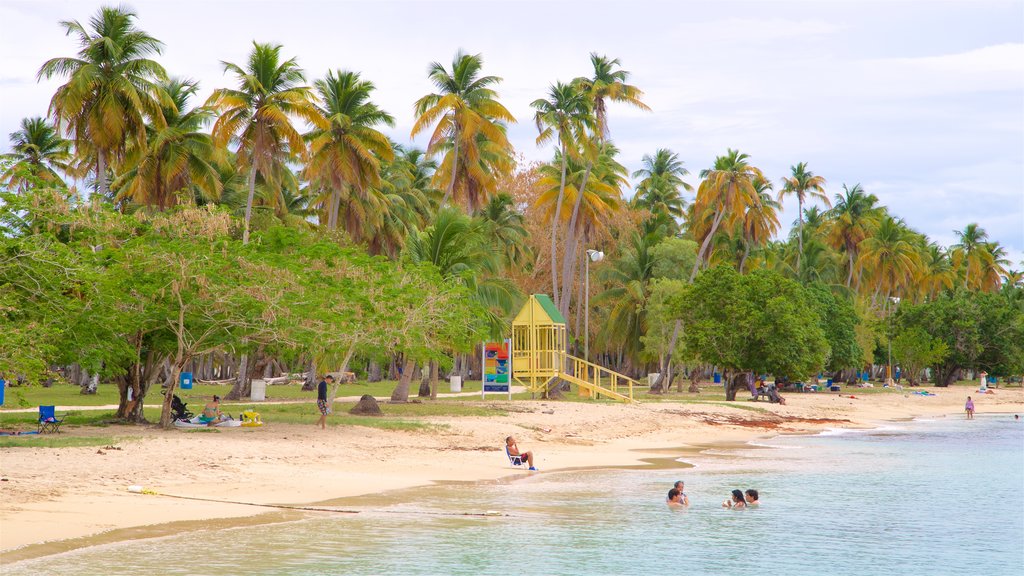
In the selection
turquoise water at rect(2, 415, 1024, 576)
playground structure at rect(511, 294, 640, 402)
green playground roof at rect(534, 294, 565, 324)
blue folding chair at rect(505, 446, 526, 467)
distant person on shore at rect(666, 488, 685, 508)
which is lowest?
turquoise water at rect(2, 415, 1024, 576)

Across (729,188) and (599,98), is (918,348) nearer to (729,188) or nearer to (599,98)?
(729,188)

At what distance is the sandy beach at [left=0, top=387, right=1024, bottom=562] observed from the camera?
14.4 metres

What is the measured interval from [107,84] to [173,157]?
3844mm

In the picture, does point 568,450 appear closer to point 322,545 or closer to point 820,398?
point 322,545

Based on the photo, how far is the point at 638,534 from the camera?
635 inches

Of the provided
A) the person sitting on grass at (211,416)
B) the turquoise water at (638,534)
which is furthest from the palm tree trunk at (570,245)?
the person sitting on grass at (211,416)

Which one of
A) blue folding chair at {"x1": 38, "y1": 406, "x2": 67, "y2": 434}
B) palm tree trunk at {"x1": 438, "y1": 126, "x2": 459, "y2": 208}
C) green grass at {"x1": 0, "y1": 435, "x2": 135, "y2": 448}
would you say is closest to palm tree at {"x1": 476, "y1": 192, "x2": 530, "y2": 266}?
palm tree trunk at {"x1": 438, "y1": 126, "x2": 459, "y2": 208}

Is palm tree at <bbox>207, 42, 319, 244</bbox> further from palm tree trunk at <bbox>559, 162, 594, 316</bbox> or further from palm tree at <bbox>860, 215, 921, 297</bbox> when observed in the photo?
palm tree at <bbox>860, 215, 921, 297</bbox>

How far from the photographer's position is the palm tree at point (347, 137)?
44.2 metres

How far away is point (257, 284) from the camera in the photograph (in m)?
23.0

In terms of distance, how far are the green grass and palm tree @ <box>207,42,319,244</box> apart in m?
19.6

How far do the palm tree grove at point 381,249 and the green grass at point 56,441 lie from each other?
5.53ft

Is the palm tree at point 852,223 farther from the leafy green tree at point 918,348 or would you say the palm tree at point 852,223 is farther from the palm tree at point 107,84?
the palm tree at point 107,84

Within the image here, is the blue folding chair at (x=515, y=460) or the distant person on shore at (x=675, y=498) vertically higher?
the blue folding chair at (x=515, y=460)
